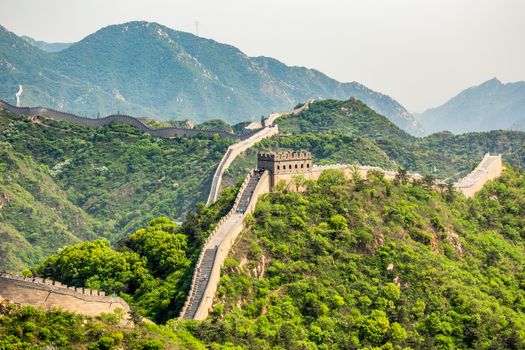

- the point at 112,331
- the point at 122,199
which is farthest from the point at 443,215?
the point at 122,199

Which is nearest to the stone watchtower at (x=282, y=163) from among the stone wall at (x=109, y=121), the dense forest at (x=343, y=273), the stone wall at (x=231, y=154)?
the dense forest at (x=343, y=273)

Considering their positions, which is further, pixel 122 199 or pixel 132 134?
pixel 132 134

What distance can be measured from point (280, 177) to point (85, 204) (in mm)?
68056

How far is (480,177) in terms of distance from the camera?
327 ft

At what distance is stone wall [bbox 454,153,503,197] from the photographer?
9511cm

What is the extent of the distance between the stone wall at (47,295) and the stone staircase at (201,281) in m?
10.2

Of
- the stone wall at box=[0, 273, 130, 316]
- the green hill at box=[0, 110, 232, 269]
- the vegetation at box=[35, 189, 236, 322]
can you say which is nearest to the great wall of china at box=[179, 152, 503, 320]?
the vegetation at box=[35, 189, 236, 322]

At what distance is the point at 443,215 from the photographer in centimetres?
8406

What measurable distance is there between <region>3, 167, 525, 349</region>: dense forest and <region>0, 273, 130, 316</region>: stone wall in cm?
695

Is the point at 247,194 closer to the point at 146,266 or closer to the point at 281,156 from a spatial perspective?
the point at 281,156

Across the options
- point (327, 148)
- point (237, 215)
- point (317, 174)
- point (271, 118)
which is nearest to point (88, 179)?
point (327, 148)

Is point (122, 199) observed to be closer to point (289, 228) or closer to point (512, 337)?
point (289, 228)

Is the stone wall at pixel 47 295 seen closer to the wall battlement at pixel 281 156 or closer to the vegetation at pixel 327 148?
the wall battlement at pixel 281 156

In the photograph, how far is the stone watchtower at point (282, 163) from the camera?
7325cm
